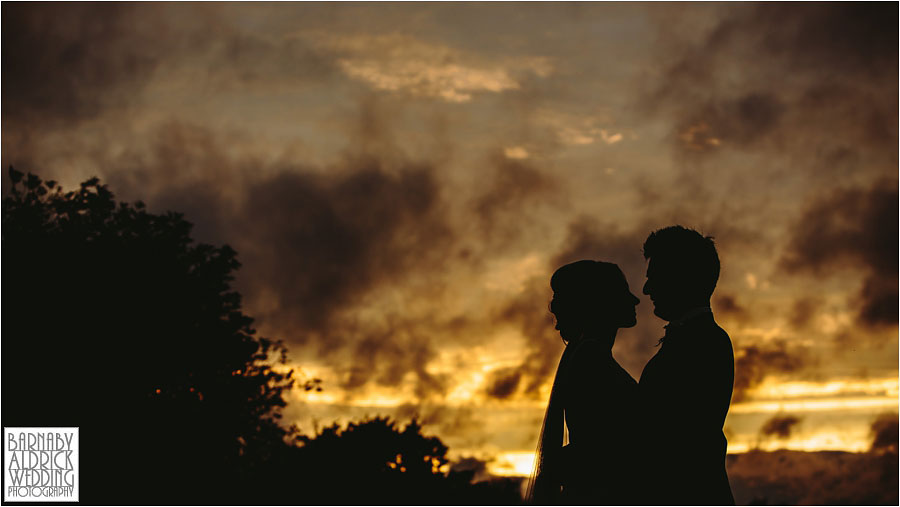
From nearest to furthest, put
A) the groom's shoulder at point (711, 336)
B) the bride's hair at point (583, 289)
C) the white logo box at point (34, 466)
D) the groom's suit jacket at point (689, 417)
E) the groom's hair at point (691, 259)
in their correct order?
the groom's suit jacket at point (689, 417) → the groom's shoulder at point (711, 336) → the groom's hair at point (691, 259) → the bride's hair at point (583, 289) → the white logo box at point (34, 466)

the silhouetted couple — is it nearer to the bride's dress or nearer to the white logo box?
the bride's dress

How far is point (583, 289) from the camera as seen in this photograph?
6770 mm

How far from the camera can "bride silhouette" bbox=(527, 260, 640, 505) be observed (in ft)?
20.1

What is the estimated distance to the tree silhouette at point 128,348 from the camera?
33.0 m

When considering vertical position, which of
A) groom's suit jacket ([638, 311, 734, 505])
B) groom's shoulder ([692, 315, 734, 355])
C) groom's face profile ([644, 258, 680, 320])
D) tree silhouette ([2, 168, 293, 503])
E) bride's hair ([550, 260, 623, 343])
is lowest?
groom's suit jacket ([638, 311, 734, 505])

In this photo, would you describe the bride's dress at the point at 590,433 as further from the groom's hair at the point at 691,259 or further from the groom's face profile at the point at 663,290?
the groom's hair at the point at 691,259

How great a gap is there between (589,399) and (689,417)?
974 mm

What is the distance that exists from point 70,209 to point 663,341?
112ft

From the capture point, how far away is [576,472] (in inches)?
246

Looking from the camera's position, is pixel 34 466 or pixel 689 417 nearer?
pixel 689 417

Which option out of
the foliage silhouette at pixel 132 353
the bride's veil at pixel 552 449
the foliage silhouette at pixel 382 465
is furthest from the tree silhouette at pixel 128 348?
the foliage silhouette at pixel 382 465

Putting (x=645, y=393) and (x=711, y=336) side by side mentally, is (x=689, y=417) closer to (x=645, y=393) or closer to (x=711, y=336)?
(x=645, y=393)

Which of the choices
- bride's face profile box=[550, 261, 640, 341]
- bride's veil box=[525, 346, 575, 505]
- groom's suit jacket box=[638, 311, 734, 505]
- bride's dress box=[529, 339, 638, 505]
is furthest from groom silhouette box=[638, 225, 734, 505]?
bride's veil box=[525, 346, 575, 505]

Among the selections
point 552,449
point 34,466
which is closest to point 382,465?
point 34,466
